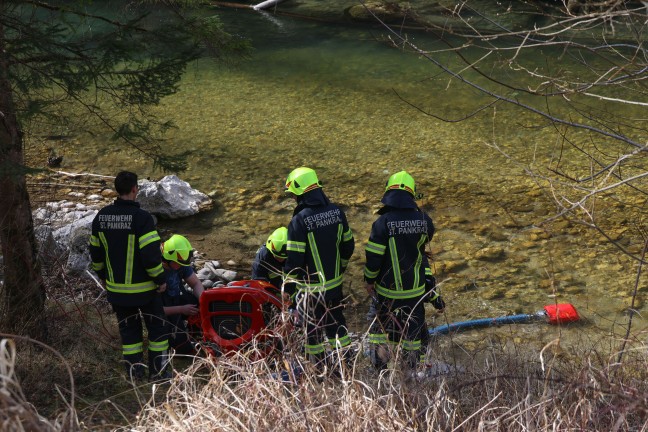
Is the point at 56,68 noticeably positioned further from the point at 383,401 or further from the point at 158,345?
the point at 383,401

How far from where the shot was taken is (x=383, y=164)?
10.3m

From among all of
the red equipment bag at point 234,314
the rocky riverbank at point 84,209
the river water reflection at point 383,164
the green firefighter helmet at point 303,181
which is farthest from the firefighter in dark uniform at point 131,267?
the river water reflection at point 383,164

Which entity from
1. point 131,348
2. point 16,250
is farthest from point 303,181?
point 16,250

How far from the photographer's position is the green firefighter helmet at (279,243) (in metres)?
5.70

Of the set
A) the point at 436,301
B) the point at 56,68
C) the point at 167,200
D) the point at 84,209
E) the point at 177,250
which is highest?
the point at 56,68

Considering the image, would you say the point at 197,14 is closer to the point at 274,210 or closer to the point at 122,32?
the point at 122,32

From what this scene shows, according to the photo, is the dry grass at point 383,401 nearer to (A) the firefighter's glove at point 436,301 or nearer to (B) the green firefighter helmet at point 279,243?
(A) the firefighter's glove at point 436,301

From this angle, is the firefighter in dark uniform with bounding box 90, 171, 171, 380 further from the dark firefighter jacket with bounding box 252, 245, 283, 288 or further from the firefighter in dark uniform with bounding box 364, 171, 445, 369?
the firefighter in dark uniform with bounding box 364, 171, 445, 369

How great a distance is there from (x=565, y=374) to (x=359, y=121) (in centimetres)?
766

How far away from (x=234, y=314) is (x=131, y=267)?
77 cm

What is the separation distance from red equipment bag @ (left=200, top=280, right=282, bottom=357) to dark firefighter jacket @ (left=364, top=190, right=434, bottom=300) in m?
0.74

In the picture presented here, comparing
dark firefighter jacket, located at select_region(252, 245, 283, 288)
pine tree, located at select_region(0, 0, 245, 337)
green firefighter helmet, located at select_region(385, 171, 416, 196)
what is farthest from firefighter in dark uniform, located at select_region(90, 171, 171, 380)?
green firefighter helmet, located at select_region(385, 171, 416, 196)

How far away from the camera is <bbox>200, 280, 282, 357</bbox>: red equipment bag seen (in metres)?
5.34

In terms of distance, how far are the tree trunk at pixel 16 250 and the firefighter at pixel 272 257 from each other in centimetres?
160
